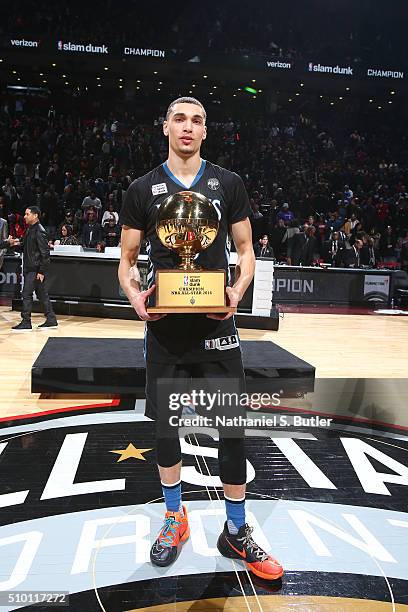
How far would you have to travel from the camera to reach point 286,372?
441 centimetres

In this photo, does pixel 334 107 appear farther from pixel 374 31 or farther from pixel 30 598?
pixel 30 598

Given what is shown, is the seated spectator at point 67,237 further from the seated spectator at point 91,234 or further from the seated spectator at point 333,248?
the seated spectator at point 333,248

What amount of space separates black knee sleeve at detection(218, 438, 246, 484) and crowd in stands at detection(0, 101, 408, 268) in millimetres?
8891

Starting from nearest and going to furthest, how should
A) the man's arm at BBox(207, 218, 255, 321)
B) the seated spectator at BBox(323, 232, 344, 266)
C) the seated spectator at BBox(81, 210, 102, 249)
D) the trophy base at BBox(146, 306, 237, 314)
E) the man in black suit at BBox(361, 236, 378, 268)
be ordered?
the trophy base at BBox(146, 306, 237, 314) < the man's arm at BBox(207, 218, 255, 321) < the seated spectator at BBox(81, 210, 102, 249) < the man in black suit at BBox(361, 236, 378, 268) < the seated spectator at BBox(323, 232, 344, 266)

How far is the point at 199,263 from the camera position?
6.92 ft

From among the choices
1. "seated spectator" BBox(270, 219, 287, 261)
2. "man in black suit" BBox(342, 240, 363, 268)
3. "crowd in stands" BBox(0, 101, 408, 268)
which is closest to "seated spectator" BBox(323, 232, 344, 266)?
"crowd in stands" BBox(0, 101, 408, 268)

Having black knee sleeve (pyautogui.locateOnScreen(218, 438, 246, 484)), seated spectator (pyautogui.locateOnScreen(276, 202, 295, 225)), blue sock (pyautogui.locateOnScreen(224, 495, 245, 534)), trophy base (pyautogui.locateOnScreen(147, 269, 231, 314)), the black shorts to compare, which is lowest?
blue sock (pyautogui.locateOnScreen(224, 495, 245, 534))

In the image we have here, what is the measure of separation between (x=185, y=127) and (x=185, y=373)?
90cm

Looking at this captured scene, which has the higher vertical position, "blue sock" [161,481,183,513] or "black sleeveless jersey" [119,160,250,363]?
"black sleeveless jersey" [119,160,250,363]

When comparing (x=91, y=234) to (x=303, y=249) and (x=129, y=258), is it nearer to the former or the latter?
(x=303, y=249)

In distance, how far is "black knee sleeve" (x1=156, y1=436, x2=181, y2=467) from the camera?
225 cm

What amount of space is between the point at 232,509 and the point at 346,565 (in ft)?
1.66

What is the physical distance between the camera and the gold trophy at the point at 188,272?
6.30 ft

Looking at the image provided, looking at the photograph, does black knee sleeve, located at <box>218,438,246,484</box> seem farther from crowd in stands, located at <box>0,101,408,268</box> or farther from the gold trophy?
crowd in stands, located at <box>0,101,408,268</box>
